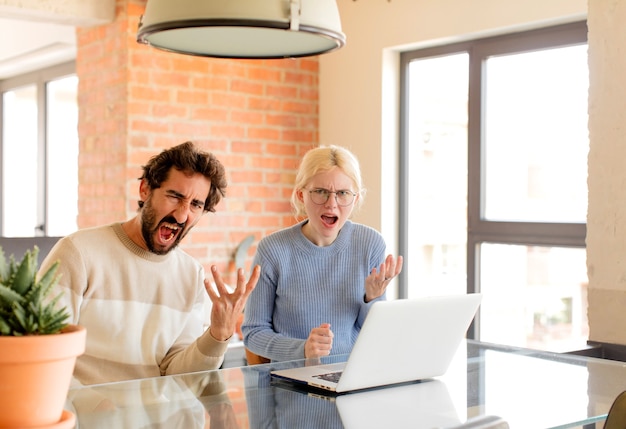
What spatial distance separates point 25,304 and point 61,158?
5.55 m

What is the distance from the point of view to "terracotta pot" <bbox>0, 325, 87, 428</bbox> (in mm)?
1058

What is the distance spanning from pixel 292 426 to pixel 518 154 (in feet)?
8.95

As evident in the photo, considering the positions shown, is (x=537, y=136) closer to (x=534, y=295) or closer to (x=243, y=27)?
(x=534, y=295)

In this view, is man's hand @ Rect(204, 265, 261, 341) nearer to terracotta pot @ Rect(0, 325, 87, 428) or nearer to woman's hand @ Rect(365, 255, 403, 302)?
woman's hand @ Rect(365, 255, 403, 302)

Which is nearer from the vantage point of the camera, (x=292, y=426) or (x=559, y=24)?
(x=292, y=426)

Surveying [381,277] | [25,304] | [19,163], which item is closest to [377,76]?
[381,277]

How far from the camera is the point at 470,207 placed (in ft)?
13.4

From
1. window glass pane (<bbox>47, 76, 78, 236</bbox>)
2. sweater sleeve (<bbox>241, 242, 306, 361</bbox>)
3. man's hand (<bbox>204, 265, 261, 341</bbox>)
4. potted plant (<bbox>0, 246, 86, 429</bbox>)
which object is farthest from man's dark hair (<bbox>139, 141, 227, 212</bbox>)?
window glass pane (<bbox>47, 76, 78, 236</bbox>)

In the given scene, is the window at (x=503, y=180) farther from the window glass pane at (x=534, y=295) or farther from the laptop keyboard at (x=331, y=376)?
the laptop keyboard at (x=331, y=376)

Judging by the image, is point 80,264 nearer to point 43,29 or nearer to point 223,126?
point 223,126

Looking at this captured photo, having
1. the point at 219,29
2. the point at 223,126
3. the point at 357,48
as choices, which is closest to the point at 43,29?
the point at 223,126

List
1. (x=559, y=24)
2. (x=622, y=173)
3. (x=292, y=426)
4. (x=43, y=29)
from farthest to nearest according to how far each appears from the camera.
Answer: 1. (x=43, y=29)
2. (x=559, y=24)
3. (x=622, y=173)
4. (x=292, y=426)

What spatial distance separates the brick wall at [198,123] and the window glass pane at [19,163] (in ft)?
7.86

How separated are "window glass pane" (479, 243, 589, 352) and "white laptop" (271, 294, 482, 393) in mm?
1916
